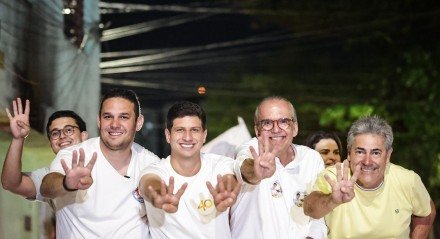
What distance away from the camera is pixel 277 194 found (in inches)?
232

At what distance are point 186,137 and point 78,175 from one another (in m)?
0.71

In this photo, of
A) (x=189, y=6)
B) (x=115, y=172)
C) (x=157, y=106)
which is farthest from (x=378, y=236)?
(x=157, y=106)

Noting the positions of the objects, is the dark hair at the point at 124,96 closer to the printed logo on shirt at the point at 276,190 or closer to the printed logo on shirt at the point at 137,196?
the printed logo on shirt at the point at 137,196

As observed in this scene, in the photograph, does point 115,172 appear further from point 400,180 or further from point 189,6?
point 189,6

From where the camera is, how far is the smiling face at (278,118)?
5.89 metres

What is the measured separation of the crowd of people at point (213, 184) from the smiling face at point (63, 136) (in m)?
0.33

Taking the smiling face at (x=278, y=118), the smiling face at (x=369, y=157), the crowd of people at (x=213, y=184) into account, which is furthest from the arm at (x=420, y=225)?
the smiling face at (x=278, y=118)

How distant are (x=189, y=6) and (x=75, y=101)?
29.1 ft

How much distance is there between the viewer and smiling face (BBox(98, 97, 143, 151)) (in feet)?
18.4

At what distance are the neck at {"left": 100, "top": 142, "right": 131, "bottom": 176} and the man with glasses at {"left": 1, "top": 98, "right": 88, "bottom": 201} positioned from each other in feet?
1.68

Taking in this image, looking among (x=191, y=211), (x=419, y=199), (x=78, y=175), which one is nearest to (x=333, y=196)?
(x=191, y=211)

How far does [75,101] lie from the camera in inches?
356

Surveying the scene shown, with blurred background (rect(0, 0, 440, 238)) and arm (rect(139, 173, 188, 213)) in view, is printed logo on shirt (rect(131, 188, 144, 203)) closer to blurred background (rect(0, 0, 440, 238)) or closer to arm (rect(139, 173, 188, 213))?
arm (rect(139, 173, 188, 213))

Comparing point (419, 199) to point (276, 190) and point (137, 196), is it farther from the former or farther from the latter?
point (137, 196)
